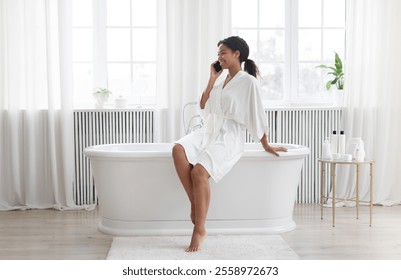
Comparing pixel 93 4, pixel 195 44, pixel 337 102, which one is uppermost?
pixel 93 4

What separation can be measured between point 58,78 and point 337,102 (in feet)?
8.14

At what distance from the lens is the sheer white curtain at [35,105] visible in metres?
4.66

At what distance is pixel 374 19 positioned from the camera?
480 centimetres

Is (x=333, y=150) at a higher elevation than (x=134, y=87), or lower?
lower

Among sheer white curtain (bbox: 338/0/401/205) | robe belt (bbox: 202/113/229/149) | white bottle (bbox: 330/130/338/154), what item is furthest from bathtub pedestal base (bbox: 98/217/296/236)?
sheer white curtain (bbox: 338/0/401/205)

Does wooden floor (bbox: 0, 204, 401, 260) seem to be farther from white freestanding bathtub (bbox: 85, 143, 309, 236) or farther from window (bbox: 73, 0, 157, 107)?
window (bbox: 73, 0, 157, 107)

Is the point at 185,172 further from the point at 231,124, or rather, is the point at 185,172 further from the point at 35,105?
the point at 35,105

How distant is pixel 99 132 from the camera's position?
485 centimetres

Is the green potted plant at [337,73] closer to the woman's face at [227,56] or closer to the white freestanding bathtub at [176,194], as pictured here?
the white freestanding bathtub at [176,194]

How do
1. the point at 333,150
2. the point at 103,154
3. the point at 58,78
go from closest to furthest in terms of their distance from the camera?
1. the point at 103,154
2. the point at 333,150
3. the point at 58,78

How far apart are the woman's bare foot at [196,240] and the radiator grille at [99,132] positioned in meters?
1.61

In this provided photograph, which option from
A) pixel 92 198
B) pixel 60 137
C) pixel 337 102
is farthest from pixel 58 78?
pixel 337 102

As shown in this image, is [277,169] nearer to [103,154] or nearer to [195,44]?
[103,154]

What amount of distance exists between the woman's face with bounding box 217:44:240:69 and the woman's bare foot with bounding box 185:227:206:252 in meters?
1.12
